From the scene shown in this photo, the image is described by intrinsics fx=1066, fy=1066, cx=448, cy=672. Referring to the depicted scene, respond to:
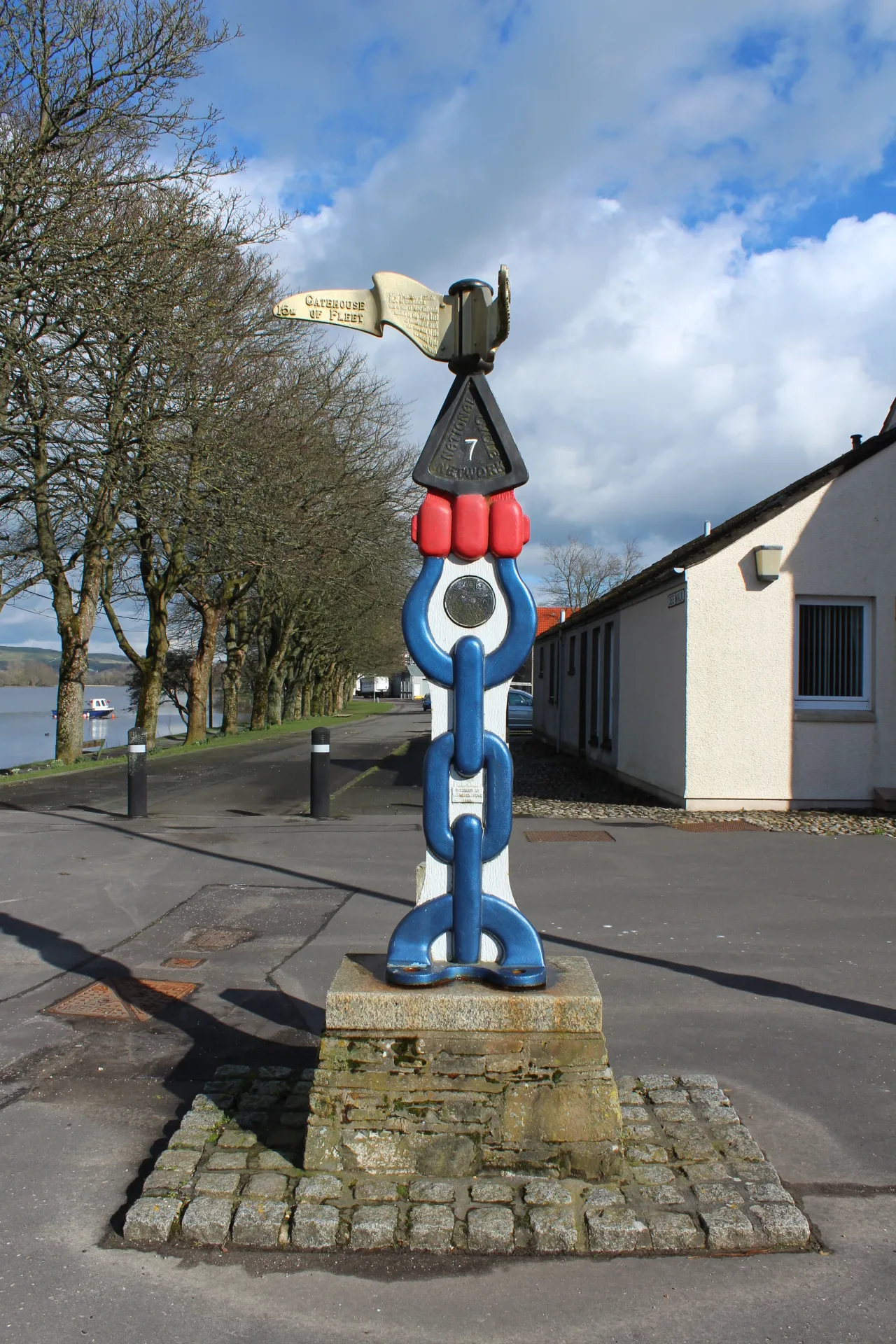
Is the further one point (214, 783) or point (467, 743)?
point (214, 783)

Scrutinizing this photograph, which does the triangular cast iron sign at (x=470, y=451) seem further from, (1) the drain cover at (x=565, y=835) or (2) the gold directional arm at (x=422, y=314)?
(1) the drain cover at (x=565, y=835)

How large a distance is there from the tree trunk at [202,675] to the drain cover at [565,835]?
781 inches

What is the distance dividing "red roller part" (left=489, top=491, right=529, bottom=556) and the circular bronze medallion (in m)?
0.15

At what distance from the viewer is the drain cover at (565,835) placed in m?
11.3

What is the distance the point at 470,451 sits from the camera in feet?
13.3

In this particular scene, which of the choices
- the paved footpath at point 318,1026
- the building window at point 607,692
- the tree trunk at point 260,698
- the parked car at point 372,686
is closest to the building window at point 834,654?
the paved footpath at point 318,1026

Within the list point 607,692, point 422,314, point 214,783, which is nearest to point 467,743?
point 422,314

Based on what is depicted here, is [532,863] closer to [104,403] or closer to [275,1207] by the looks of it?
[275,1207]

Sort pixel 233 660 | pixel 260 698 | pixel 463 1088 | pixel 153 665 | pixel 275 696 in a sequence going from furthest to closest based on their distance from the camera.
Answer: pixel 275 696 < pixel 260 698 < pixel 233 660 < pixel 153 665 < pixel 463 1088

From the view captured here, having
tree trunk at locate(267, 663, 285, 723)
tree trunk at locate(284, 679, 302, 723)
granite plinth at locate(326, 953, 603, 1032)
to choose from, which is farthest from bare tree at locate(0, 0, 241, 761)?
tree trunk at locate(284, 679, 302, 723)

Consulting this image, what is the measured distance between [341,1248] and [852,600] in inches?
466

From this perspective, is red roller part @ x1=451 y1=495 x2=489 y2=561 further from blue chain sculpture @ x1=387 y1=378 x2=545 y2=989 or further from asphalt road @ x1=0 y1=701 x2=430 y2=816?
asphalt road @ x1=0 y1=701 x2=430 y2=816

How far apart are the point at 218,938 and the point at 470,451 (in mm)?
4444

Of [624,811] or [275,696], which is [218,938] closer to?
[624,811]
